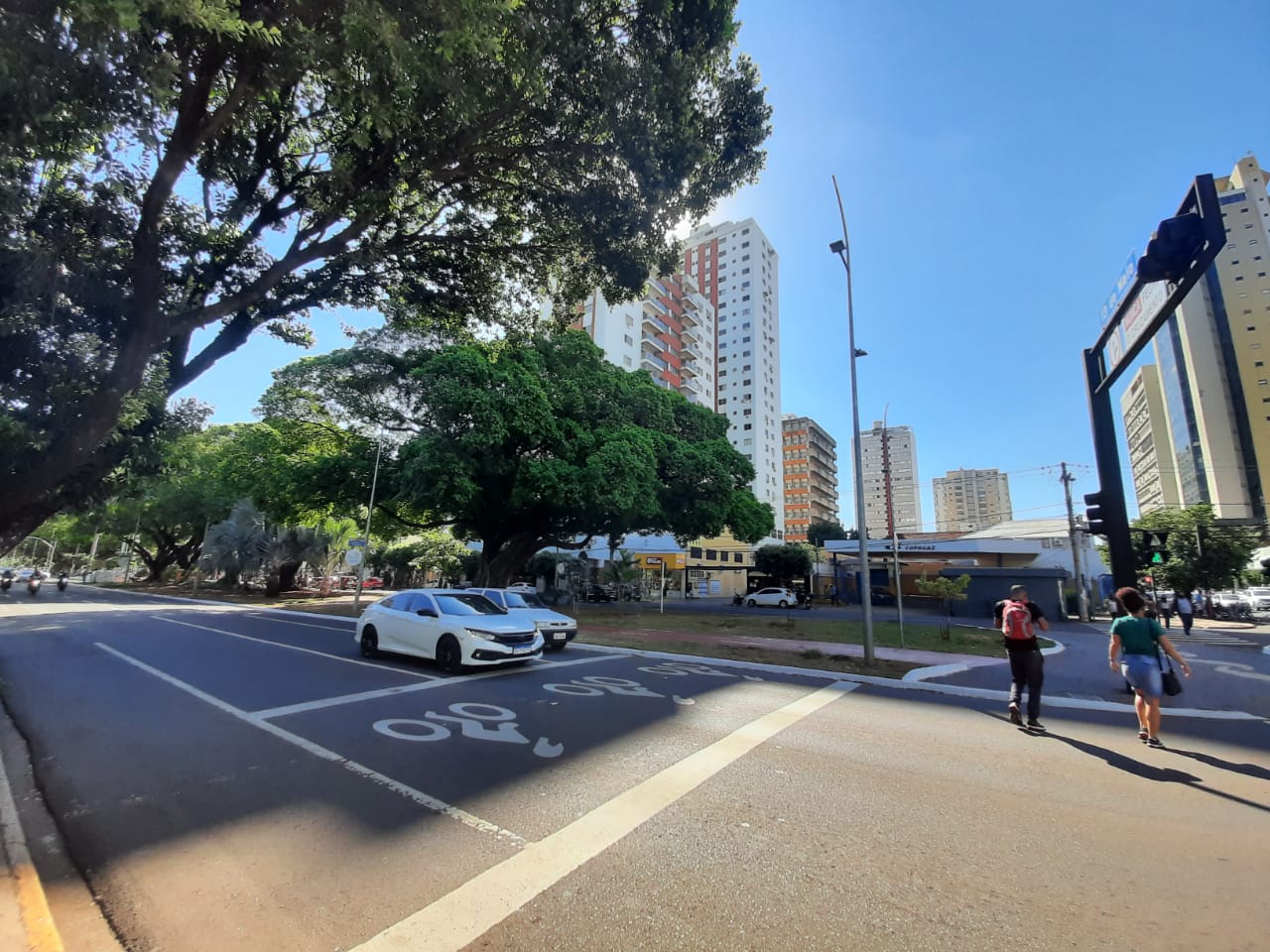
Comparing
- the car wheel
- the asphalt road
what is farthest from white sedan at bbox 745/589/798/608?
the car wheel

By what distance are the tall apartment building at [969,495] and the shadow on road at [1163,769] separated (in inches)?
4423

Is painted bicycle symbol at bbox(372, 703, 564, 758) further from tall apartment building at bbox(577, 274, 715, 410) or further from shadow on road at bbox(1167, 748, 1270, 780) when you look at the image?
tall apartment building at bbox(577, 274, 715, 410)

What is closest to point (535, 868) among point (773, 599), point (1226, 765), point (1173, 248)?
point (1226, 765)

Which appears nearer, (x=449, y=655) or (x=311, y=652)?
(x=449, y=655)

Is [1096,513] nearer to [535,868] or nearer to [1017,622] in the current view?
[1017,622]

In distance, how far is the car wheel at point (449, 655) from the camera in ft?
30.4

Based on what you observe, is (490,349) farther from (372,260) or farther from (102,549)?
(102,549)

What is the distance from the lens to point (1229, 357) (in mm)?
67375

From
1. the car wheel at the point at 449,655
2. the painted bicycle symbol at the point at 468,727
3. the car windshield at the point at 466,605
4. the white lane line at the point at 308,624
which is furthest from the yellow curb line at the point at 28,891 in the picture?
the white lane line at the point at 308,624

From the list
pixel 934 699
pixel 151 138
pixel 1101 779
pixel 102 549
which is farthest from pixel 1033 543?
pixel 102 549

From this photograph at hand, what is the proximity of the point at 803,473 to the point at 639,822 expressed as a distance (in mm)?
101269

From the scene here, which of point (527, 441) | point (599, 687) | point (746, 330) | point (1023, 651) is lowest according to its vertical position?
point (599, 687)

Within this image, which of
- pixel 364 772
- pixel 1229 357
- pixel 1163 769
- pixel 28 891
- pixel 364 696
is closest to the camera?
pixel 28 891

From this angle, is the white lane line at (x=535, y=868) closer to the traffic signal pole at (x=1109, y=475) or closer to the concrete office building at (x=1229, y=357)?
the traffic signal pole at (x=1109, y=475)
